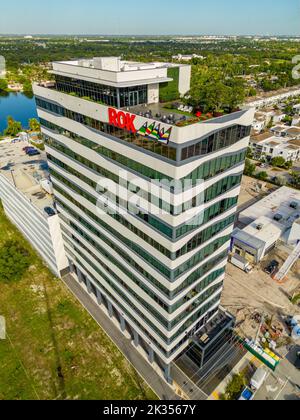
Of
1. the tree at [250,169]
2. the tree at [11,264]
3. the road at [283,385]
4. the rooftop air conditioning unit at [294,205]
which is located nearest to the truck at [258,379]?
the road at [283,385]

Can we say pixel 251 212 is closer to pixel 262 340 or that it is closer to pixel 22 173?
pixel 262 340

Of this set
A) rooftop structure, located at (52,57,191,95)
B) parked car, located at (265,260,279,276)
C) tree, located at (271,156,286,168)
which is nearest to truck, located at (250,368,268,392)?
parked car, located at (265,260,279,276)

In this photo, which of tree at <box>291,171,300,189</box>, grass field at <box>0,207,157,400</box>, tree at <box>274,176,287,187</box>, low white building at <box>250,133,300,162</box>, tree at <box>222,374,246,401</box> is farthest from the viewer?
low white building at <box>250,133,300,162</box>

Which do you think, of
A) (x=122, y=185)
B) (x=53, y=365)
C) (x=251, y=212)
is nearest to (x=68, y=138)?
(x=122, y=185)

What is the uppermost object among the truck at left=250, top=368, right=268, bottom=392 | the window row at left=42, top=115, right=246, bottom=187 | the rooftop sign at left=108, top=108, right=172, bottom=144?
the rooftop sign at left=108, top=108, right=172, bottom=144

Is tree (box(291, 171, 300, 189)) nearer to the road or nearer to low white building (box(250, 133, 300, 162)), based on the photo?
low white building (box(250, 133, 300, 162))

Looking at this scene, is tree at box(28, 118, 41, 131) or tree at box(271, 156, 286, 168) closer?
tree at box(271, 156, 286, 168)

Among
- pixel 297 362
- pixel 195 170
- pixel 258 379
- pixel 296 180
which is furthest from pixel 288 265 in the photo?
pixel 195 170
